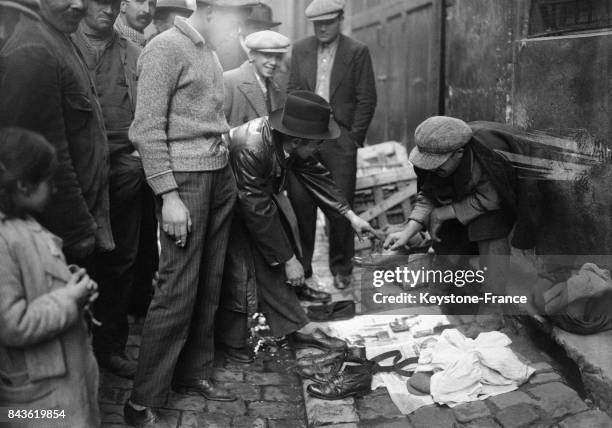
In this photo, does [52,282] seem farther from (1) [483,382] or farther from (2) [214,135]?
(1) [483,382]

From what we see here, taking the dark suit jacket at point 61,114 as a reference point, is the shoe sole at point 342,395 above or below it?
below

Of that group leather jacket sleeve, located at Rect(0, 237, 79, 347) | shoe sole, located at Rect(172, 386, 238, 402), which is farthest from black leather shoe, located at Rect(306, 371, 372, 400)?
leather jacket sleeve, located at Rect(0, 237, 79, 347)

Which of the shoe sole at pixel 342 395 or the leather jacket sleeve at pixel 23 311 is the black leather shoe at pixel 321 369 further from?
the leather jacket sleeve at pixel 23 311

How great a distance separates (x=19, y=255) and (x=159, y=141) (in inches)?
43.3

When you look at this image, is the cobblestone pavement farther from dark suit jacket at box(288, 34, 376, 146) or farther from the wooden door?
the wooden door

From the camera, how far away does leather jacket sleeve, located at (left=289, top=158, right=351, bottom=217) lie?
173 inches

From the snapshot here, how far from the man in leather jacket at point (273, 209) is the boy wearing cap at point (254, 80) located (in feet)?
2.84

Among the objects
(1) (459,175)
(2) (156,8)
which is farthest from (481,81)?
(2) (156,8)

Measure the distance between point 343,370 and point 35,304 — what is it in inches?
76.7

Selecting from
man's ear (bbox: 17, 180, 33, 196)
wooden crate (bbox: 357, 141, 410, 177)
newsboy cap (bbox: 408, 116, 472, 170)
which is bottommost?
wooden crate (bbox: 357, 141, 410, 177)

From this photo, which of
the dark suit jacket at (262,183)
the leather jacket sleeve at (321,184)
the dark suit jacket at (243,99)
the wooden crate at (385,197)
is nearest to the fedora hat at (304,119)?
the dark suit jacket at (262,183)

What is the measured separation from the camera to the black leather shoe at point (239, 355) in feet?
13.9

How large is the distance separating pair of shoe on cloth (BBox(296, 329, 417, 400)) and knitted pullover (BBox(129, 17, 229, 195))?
124 cm

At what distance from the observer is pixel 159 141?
330 centimetres
